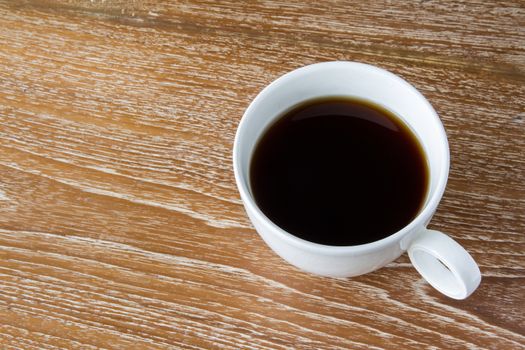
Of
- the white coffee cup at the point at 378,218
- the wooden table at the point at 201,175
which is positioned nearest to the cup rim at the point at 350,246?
the white coffee cup at the point at 378,218

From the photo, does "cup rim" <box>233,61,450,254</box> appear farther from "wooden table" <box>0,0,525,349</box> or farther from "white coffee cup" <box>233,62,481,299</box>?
"wooden table" <box>0,0,525,349</box>

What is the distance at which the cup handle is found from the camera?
0.60 metres

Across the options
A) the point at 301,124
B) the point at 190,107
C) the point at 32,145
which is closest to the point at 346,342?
the point at 301,124

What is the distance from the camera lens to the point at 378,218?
68 centimetres

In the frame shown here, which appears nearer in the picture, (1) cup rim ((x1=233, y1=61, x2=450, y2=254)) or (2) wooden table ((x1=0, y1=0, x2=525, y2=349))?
(1) cup rim ((x1=233, y1=61, x2=450, y2=254))

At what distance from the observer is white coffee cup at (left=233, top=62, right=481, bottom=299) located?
608 mm

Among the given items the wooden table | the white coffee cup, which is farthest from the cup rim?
the wooden table

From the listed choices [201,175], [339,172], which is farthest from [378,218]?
[201,175]

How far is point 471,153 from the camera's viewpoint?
0.81m

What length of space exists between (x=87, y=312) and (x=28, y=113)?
0.30 metres

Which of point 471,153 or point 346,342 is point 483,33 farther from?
point 346,342

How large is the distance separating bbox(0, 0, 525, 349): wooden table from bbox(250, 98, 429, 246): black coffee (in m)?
0.10

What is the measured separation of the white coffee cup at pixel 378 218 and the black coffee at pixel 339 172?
14mm

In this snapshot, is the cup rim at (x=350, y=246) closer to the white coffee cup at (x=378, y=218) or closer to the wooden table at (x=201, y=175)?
the white coffee cup at (x=378, y=218)
